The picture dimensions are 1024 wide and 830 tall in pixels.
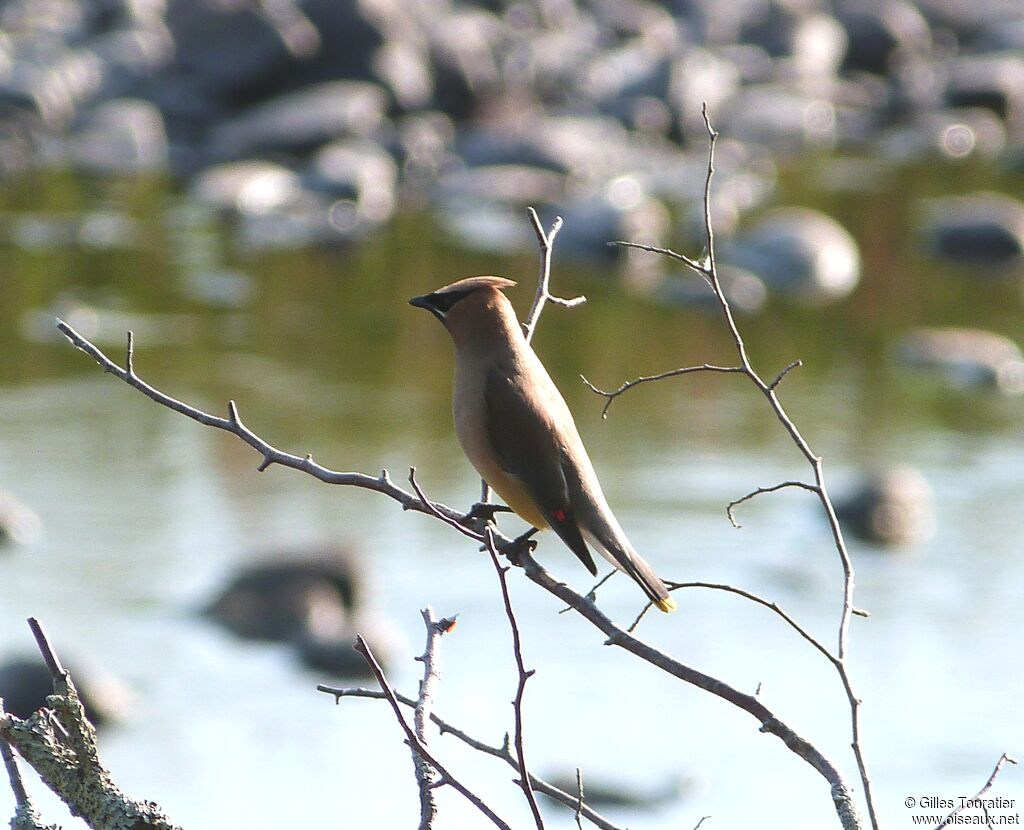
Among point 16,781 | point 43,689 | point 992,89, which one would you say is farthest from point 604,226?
point 16,781

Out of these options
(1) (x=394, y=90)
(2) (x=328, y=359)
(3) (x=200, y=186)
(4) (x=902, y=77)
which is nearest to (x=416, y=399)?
(2) (x=328, y=359)

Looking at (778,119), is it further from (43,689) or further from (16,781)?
(16,781)

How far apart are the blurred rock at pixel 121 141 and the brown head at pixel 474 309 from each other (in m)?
14.5

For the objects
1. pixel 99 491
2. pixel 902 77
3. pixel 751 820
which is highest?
pixel 902 77

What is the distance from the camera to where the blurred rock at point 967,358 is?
1161cm

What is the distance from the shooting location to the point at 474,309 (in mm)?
3627

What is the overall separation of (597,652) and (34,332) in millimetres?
6074

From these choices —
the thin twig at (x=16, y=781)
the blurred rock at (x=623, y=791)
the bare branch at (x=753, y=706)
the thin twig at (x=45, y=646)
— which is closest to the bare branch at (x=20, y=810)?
the thin twig at (x=16, y=781)

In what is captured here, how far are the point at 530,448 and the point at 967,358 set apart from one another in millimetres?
8780

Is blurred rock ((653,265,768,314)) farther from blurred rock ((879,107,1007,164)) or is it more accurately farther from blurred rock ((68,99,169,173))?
blurred rock ((68,99,169,173))

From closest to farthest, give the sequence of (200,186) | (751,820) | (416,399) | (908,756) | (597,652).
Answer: (751,820), (908,756), (597,652), (416,399), (200,186)

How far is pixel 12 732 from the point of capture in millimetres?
2170

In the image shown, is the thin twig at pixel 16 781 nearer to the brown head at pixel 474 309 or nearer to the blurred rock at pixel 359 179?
the brown head at pixel 474 309

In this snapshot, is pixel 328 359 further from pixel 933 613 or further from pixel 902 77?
pixel 902 77
